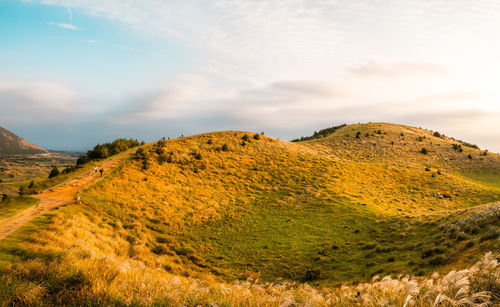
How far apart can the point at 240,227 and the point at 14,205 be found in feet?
57.8

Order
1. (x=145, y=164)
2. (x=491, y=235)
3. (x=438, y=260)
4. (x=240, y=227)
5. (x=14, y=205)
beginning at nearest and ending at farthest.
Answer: (x=491, y=235), (x=438, y=260), (x=14, y=205), (x=240, y=227), (x=145, y=164)

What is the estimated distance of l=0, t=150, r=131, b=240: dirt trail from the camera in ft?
39.7

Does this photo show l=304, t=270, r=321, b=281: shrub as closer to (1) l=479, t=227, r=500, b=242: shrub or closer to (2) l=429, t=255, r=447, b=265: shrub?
(2) l=429, t=255, r=447, b=265: shrub

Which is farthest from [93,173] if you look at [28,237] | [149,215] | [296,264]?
[296,264]

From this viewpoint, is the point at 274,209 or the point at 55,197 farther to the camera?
the point at 274,209

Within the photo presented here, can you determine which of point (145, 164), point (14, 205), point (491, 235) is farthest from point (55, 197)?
point (491, 235)

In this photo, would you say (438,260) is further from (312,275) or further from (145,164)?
(145,164)

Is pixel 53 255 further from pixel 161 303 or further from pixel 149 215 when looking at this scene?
pixel 149 215

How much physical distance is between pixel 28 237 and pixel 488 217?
83.3 ft

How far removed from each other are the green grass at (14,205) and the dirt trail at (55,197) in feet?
1.26

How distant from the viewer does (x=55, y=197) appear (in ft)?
62.0

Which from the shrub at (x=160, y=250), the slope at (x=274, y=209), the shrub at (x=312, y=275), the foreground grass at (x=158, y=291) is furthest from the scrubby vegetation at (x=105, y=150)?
the shrub at (x=312, y=275)

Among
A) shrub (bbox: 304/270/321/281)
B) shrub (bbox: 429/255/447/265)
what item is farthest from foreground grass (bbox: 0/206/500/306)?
shrub (bbox: 304/270/321/281)

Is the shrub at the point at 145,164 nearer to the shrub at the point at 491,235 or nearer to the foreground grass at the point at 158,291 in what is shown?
the foreground grass at the point at 158,291
